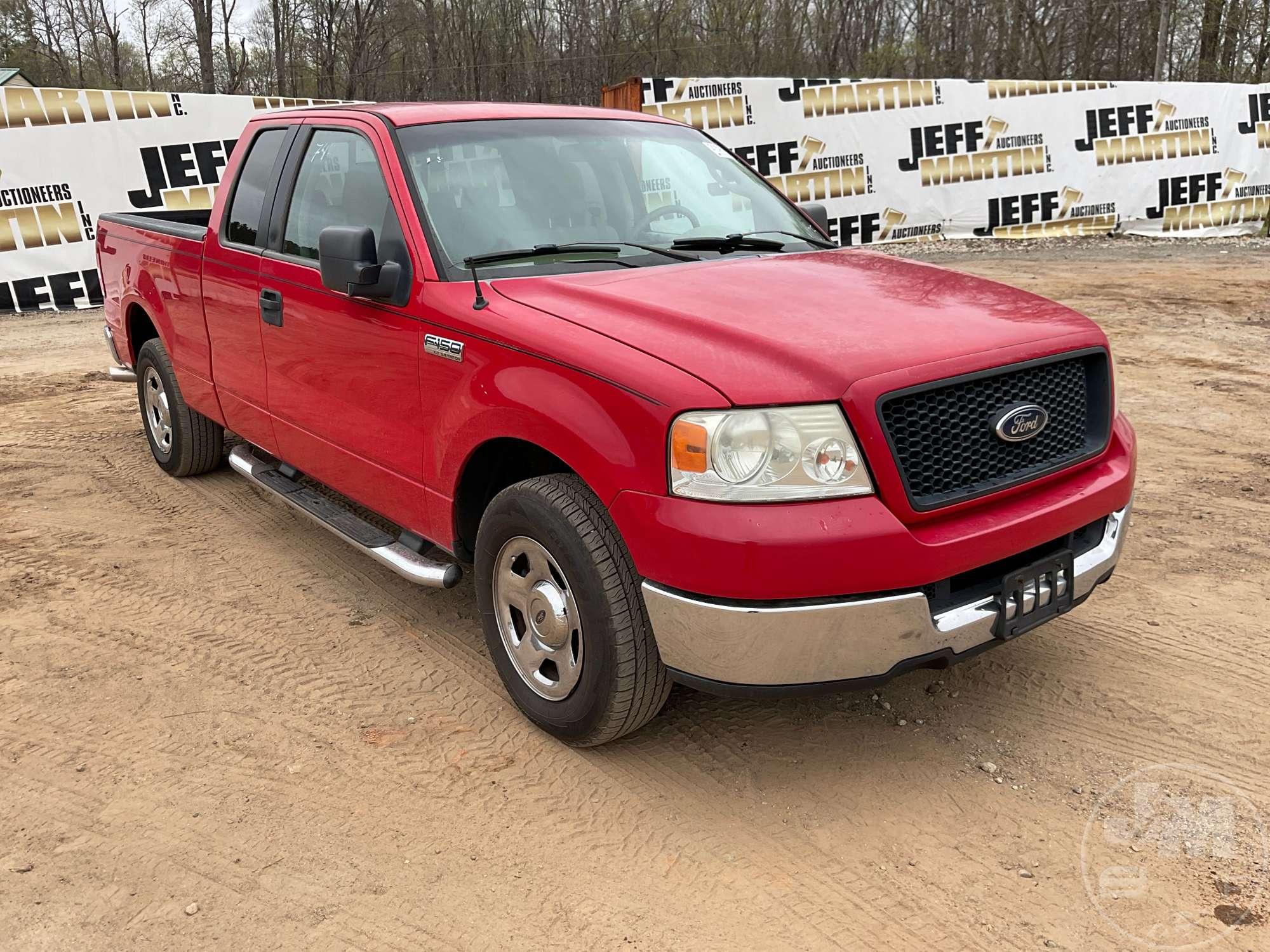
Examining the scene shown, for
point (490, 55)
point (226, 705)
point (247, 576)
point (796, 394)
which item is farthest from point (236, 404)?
point (490, 55)

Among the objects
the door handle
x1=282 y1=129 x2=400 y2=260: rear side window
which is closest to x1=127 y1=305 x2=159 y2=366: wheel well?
the door handle

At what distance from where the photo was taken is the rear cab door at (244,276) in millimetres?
4527

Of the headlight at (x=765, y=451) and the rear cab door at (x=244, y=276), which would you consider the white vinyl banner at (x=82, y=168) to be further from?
the headlight at (x=765, y=451)

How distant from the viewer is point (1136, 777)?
10.1 feet

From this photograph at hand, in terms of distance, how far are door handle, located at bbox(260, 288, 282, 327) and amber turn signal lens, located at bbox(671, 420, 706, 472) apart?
233 cm

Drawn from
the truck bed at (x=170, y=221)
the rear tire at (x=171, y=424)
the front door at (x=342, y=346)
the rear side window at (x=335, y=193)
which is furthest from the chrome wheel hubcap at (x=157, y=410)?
the rear side window at (x=335, y=193)

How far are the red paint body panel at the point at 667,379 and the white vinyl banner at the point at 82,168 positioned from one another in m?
10.4

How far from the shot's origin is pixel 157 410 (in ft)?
20.2

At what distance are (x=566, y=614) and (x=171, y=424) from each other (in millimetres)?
3747

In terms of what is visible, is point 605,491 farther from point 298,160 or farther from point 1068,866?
point 298,160

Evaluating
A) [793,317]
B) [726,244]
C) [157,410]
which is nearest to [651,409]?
[793,317]

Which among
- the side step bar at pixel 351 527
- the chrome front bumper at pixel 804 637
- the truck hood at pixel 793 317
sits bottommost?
the side step bar at pixel 351 527

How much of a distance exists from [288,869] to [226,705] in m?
1.00

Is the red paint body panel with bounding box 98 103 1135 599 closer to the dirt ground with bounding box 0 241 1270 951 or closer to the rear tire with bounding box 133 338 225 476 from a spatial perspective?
the dirt ground with bounding box 0 241 1270 951
